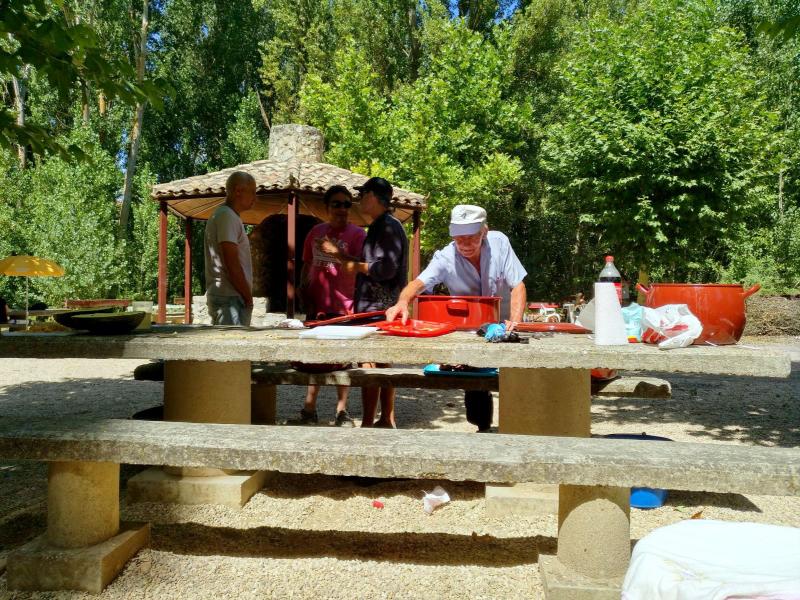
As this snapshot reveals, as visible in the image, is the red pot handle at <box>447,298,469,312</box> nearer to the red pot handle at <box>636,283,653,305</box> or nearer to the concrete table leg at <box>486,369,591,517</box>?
the concrete table leg at <box>486,369,591,517</box>

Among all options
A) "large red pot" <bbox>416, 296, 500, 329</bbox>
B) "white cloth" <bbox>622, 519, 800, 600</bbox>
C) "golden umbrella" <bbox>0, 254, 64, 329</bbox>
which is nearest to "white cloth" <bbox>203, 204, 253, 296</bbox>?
"large red pot" <bbox>416, 296, 500, 329</bbox>

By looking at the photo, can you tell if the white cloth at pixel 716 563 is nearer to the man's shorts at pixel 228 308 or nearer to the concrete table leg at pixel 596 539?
the concrete table leg at pixel 596 539

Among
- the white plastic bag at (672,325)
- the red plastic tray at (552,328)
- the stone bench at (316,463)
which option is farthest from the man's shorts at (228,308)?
the white plastic bag at (672,325)

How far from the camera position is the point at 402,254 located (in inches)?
152

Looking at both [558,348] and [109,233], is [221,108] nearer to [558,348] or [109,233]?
[109,233]

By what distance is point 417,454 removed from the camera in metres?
2.00

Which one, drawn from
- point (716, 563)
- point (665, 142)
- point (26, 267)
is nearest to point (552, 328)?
point (716, 563)

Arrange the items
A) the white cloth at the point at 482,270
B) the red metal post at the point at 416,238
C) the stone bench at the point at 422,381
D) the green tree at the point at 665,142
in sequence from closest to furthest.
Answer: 1. the white cloth at the point at 482,270
2. the stone bench at the point at 422,381
3. the red metal post at the point at 416,238
4. the green tree at the point at 665,142

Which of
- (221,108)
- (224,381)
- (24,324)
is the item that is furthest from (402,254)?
(221,108)

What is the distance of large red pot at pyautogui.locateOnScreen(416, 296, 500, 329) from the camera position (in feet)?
9.05

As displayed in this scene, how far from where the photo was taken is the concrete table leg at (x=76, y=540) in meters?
2.26

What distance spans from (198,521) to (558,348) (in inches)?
80.4

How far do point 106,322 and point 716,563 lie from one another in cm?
258

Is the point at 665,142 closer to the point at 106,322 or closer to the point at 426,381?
the point at 426,381
